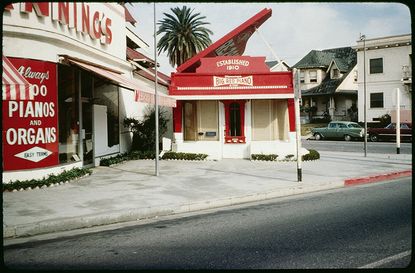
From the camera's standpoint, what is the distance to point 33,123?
34.1ft

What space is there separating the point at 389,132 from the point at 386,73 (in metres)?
8.75

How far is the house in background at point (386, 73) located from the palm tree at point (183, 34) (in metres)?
16.4

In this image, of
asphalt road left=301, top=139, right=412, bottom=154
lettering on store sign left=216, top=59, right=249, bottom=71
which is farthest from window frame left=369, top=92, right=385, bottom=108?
lettering on store sign left=216, top=59, right=249, bottom=71

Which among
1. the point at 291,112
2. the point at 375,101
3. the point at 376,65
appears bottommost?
the point at 291,112

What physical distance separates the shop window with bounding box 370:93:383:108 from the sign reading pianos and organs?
2299 centimetres

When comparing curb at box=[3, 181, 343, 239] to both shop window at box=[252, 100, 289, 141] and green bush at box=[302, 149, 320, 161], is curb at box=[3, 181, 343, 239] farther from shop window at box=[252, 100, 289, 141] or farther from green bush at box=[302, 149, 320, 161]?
shop window at box=[252, 100, 289, 141]

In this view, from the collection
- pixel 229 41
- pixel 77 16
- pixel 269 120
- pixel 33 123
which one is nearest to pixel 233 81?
pixel 269 120

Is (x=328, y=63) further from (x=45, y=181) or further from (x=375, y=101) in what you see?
(x=45, y=181)

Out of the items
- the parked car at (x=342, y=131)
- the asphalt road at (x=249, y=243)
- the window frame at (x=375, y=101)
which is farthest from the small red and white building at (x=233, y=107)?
the window frame at (x=375, y=101)

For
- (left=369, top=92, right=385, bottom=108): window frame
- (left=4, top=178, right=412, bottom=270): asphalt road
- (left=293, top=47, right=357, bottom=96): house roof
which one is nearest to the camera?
(left=4, top=178, right=412, bottom=270): asphalt road

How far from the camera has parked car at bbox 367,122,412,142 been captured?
29469mm

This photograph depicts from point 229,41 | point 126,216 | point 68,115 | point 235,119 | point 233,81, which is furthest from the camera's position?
point 229,41

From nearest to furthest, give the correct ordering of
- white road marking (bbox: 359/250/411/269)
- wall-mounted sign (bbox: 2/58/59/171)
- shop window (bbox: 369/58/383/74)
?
white road marking (bbox: 359/250/411/269) → wall-mounted sign (bbox: 2/58/59/171) → shop window (bbox: 369/58/383/74)

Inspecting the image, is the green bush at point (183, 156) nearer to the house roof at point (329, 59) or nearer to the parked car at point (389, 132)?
the parked car at point (389, 132)
